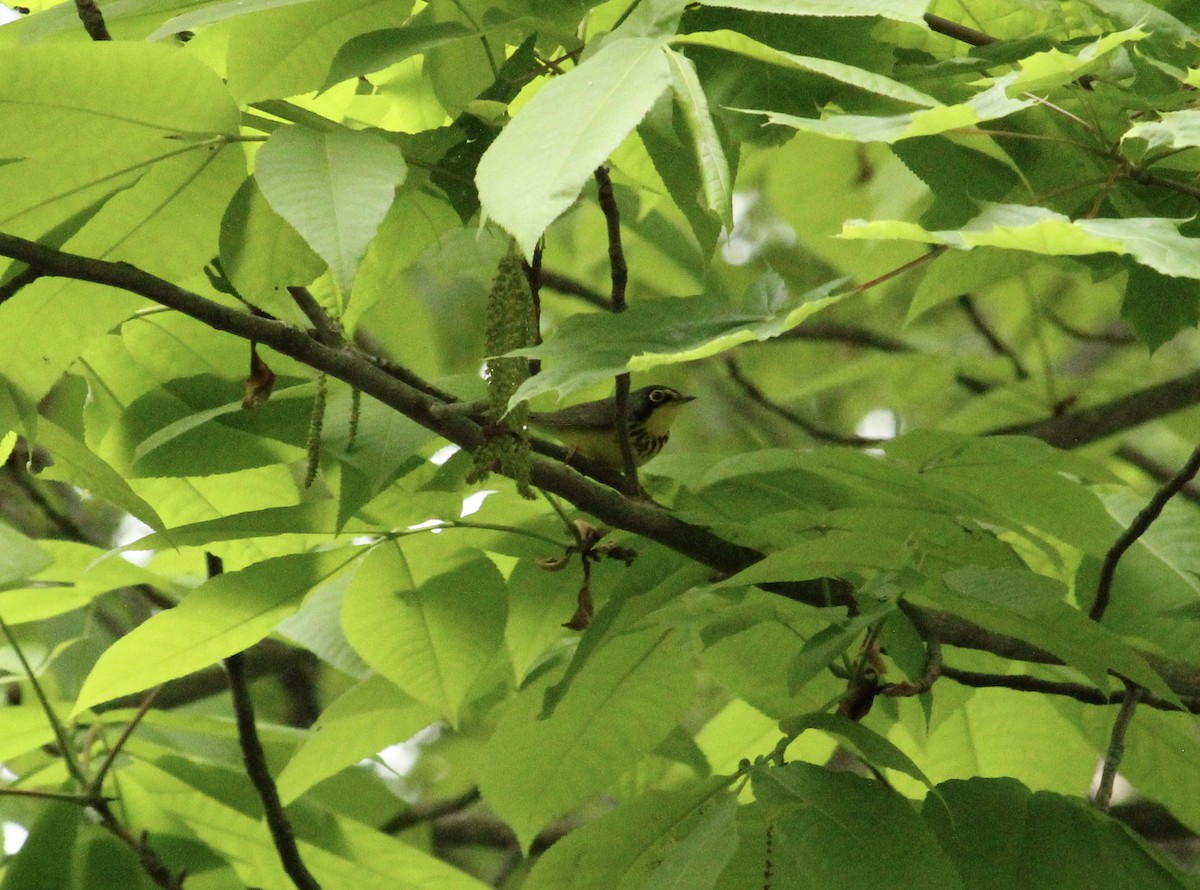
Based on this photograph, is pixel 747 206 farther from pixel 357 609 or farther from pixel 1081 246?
pixel 1081 246

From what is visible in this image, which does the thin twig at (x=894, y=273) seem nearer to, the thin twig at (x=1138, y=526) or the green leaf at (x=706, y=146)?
the green leaf at (x=706, y=146)

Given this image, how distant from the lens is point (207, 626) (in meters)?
2.04

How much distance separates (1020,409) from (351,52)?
3.20 m

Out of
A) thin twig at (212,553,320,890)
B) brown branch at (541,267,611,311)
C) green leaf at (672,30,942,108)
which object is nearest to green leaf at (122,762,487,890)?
thin twig at (212,553,320,890)

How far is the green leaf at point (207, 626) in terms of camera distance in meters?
2.00

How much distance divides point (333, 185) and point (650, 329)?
40cm

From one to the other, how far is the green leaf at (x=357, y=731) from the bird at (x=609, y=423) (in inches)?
44.5

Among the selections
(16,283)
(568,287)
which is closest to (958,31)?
(16,283)

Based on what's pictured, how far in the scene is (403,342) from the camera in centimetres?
479

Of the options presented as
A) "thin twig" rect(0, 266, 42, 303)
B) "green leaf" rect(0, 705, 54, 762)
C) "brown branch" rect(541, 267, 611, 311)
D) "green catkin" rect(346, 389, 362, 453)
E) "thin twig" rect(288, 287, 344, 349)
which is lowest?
"brown branch" rect(541, 267, 611, 311)

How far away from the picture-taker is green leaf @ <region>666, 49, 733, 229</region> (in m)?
1.23

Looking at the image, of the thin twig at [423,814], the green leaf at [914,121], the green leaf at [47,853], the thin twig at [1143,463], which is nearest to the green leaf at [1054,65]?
the green leaf at [914,121]

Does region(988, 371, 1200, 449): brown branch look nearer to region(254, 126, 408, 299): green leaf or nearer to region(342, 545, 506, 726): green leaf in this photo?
region(342, 545, 506, 726): green leaf

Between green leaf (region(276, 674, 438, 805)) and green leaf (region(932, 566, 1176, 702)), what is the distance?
1100 mm
